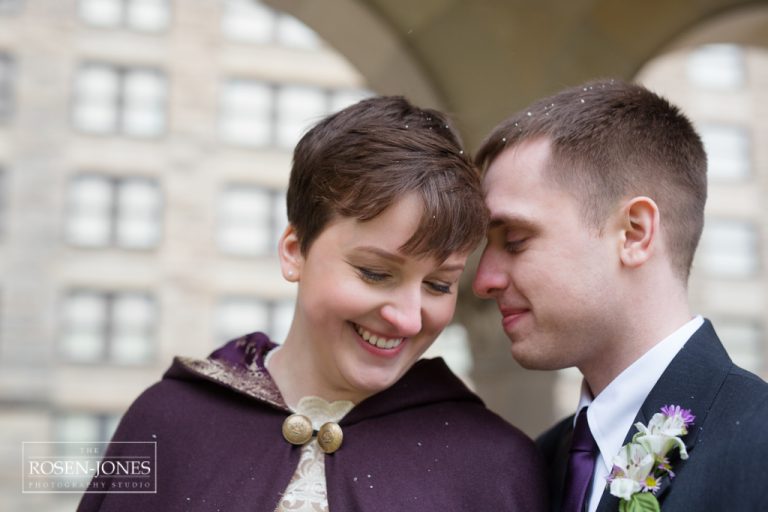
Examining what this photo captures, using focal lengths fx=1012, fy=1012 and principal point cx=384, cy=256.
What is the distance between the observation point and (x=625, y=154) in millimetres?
2828

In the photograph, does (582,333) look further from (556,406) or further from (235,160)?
(235,160)

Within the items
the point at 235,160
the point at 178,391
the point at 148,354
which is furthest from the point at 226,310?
the point at 178,391

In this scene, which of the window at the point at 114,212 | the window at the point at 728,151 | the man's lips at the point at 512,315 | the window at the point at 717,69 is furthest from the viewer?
the window at the point at 717,69

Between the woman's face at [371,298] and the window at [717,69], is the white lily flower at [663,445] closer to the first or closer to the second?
the woman's face at [371,298]

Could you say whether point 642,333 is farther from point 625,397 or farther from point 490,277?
point 490,277

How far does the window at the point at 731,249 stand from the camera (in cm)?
2722

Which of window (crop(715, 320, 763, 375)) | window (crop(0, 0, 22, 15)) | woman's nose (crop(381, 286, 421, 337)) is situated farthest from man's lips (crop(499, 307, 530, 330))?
window (crop(0, 0, 22, 15))

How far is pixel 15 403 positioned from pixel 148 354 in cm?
345

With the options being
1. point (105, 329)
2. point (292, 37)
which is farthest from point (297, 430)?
point (292, 37)

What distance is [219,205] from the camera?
87.7 feet

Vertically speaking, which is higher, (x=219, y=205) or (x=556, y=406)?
(x=219, y=205)

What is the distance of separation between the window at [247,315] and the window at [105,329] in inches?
70.3

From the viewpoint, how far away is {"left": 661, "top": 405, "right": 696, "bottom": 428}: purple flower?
2.39m

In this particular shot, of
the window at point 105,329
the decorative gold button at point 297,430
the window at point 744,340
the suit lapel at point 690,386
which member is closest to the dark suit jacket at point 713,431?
the suit lapel at point 690,386
